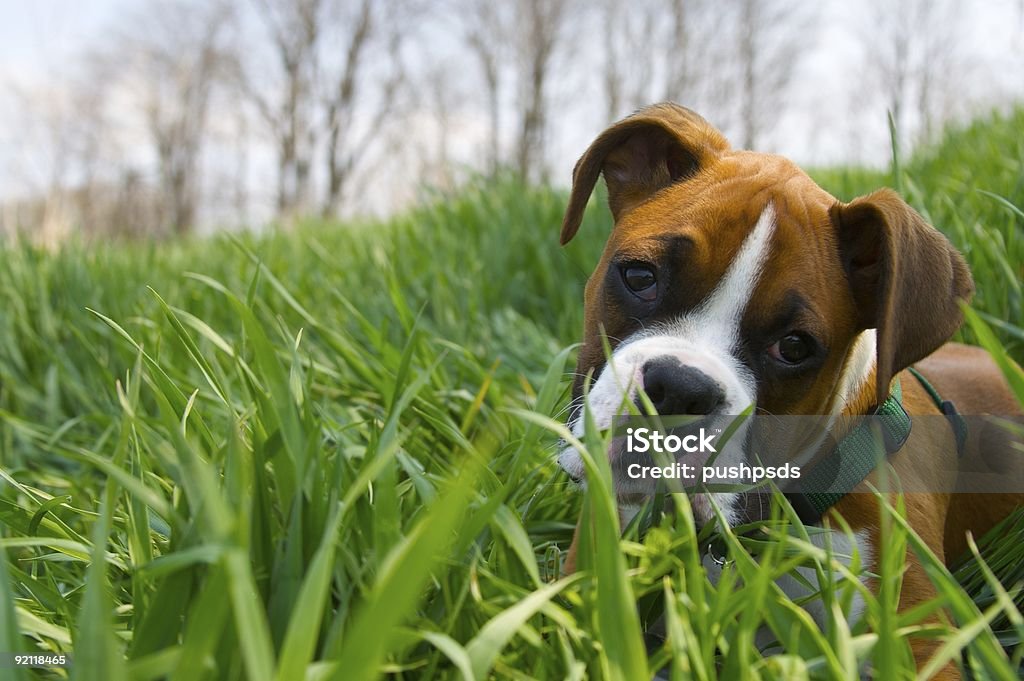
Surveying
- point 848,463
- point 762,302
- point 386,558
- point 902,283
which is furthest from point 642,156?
point 386,558

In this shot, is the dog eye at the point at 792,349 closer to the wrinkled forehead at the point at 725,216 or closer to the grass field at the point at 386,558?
the wrinkled forehead at the point at 725,216

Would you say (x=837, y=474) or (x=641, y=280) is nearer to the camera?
(x=837, y=474)

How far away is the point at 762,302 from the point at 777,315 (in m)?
0.05

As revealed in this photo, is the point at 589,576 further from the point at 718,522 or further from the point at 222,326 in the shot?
the point at 222,326

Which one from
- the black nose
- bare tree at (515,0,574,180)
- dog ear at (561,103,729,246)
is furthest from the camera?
bare tree at (515,0,574,180)

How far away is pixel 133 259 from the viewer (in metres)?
6.74

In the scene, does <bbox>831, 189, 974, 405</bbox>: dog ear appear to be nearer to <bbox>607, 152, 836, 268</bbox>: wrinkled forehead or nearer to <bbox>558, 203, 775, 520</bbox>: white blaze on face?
<bbox>607, 152, 836, 268</bbox>: wrinkled forehead

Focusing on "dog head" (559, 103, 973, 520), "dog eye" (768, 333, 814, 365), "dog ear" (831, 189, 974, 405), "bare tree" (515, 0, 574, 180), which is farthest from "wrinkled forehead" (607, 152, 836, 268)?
"bare tree" (515, 0, 574, 180)

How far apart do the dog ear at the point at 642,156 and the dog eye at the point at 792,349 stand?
72cm

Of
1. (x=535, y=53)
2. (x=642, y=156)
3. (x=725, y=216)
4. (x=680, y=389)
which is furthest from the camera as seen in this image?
(x=535, y=53)

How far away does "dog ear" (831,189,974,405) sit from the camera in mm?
2035

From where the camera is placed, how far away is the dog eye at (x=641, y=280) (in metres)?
2.25

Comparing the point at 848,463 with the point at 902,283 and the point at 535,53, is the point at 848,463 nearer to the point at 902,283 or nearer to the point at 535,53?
the point at 902,283

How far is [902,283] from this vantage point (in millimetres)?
2066
